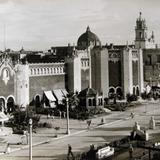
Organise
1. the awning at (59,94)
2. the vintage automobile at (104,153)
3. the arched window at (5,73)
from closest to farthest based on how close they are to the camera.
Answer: the vintage automobile at (104,153) → the arched window at (5,73) → the awning at (59,94)

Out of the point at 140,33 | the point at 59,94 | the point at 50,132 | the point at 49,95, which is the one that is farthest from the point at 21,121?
the point at 140,33

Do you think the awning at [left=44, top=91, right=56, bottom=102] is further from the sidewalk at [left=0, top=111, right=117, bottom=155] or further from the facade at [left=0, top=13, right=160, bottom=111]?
the sidewalk at [left=0, top=111, right=117, bottom=155]

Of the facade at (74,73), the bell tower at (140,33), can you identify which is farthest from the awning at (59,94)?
the bell tower at (140,33)

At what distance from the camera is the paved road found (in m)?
37.9

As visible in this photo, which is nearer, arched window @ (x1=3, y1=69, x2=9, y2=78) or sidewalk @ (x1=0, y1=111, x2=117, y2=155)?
sidewalk @ (x1=0, y1=111, x2=117, y2=155)

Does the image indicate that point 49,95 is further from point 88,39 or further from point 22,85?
point 88,39

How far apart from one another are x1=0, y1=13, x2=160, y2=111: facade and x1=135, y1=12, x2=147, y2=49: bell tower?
1723 centimetres

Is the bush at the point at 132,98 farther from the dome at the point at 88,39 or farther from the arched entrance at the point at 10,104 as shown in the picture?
the arched entrance at the point at 10,104

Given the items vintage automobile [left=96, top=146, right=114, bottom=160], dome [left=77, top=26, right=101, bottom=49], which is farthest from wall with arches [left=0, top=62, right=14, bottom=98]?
vintage automobile [left=96, top=146, right=114, bottom=160]

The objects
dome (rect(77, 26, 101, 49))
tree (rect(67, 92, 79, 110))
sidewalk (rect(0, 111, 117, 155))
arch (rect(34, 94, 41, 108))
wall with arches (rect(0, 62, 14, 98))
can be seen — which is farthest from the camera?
dome (rect(77, 26, 101, 49))

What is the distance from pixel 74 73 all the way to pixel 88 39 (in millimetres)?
15306

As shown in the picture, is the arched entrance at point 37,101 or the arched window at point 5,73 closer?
the arched window at point 5,73

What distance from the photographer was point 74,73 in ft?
235

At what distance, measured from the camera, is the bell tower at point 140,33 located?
371 feet
